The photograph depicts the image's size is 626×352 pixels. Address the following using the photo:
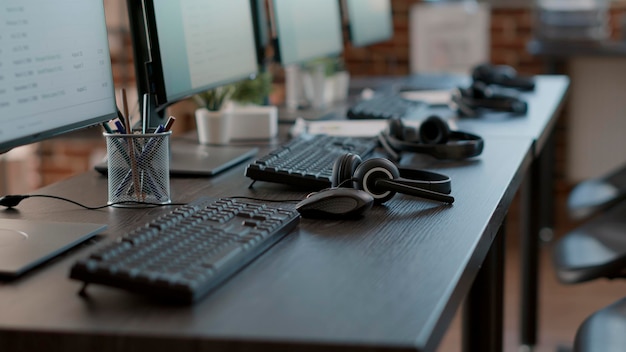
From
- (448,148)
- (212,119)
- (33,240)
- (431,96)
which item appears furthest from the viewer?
(431,96)

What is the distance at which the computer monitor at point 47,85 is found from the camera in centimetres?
107

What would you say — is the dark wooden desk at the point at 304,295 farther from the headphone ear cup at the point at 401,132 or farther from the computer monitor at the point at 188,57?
the headphone ear cup at the point at 401,132

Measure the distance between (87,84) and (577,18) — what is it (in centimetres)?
311

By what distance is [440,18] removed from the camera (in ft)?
13.3

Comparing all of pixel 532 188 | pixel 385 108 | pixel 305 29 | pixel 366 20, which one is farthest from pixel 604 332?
pixel 366 20

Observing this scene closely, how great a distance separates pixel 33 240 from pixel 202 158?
0.64m

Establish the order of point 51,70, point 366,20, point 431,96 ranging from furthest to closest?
point 366,20
point 431,96
point 51,70

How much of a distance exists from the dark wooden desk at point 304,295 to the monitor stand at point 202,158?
0.27m

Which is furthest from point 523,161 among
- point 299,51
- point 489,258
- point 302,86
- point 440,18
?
point 440,18

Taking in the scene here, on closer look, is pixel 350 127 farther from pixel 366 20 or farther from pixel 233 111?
pixel 366 20

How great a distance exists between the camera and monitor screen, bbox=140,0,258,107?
1512 mm

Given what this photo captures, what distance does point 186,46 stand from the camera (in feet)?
5.33

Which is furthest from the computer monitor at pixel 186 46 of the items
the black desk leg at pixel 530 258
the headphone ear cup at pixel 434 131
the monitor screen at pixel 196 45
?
the black desk leg at pixel 530 258

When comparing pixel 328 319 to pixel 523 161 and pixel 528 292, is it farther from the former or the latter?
pixel 528 292
